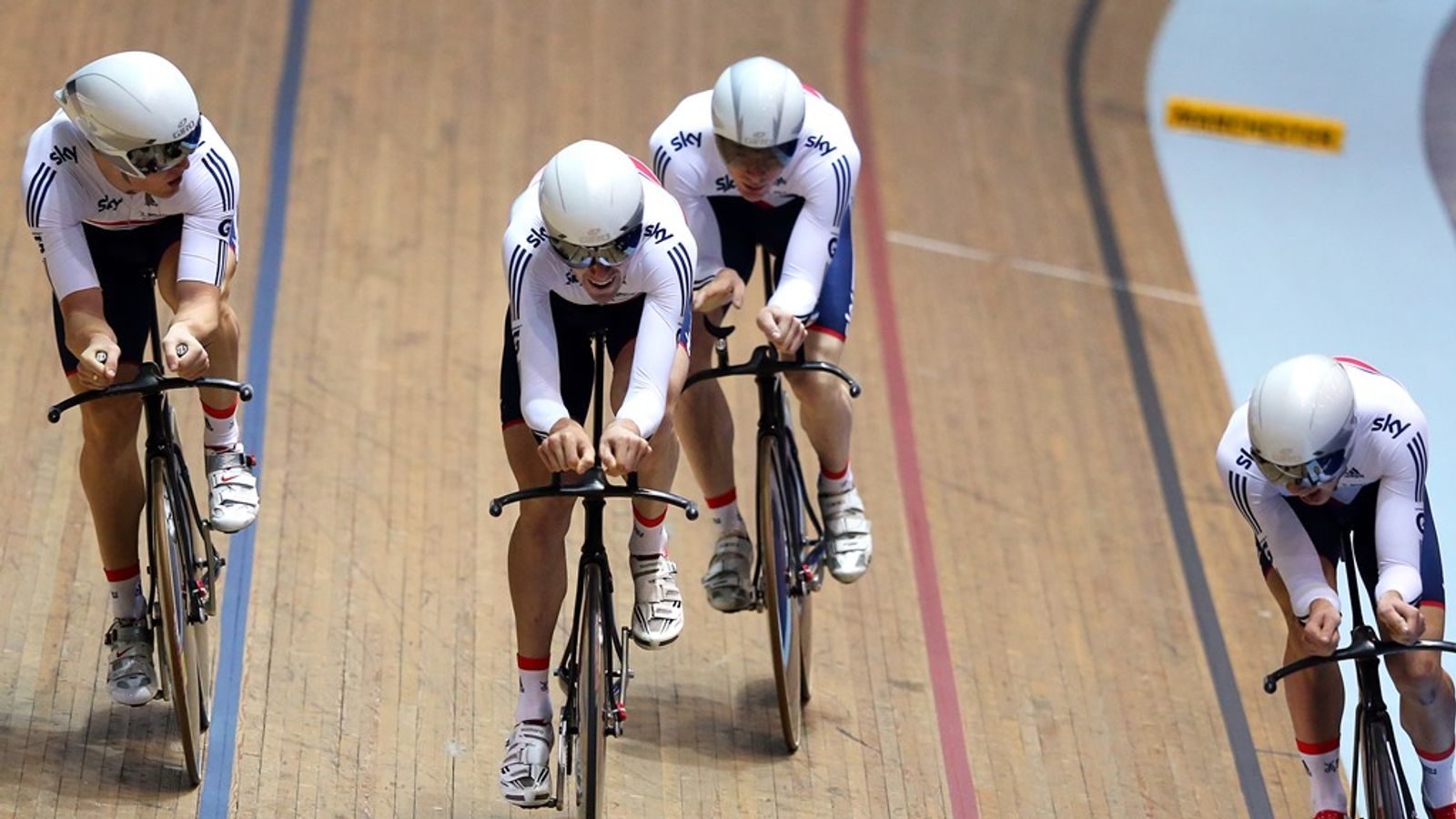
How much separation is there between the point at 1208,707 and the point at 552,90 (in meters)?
3.88

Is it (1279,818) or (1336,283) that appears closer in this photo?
(1279,818)

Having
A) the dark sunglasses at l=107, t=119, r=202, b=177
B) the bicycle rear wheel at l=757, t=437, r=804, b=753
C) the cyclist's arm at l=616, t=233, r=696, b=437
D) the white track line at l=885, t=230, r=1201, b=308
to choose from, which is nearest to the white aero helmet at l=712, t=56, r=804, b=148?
the cyclist's arm at l=616, t=233, r=696, b=437

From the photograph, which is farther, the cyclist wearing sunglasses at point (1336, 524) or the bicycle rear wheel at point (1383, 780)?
the bicycle rear wheel at point (1383, 780)

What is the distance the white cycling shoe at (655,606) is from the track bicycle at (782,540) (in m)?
0.33

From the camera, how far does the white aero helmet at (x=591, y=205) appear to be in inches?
129

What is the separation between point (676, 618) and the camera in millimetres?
3809

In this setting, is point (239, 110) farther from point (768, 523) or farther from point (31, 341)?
point (768, 523)

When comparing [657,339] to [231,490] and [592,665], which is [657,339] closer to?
[592,665]

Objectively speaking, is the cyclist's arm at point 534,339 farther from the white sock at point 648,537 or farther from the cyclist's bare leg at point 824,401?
the cyclist's bare leg at point 824,401

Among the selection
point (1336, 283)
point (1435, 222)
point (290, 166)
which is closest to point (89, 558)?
point (290, 166)

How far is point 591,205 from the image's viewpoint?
327 cm

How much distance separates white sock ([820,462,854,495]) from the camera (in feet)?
14.3

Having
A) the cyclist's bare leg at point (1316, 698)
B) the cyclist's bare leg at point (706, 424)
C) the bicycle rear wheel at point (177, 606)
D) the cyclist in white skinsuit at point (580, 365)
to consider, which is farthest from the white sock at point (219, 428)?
the cyclist's bare leg at point (1316, 698)

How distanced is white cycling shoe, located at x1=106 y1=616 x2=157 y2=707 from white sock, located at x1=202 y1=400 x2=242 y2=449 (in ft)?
1.38
